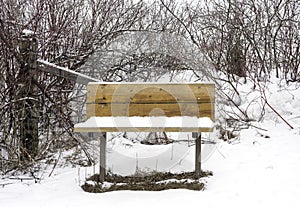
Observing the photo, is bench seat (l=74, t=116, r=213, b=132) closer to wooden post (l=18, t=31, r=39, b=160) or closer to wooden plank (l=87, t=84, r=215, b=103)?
wooden plank (l=87, t=84, r=215, b=103)

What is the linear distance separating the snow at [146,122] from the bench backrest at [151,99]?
Answer: 45 millimetres

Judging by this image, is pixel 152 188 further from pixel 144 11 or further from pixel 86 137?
pixel 144 11

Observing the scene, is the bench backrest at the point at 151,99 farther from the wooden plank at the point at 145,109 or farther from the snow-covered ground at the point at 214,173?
the snow-covered ground at the point at 214,173

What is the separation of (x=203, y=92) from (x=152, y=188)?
100cm

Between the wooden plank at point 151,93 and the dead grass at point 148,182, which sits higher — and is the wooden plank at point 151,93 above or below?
above

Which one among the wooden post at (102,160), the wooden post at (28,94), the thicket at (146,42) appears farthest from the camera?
the thicket at (146,42)

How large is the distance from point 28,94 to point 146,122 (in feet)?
5.35

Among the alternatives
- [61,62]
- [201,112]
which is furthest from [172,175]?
[61,62]

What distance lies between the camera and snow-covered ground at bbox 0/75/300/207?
3234 mm

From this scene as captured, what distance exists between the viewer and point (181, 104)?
147 inches

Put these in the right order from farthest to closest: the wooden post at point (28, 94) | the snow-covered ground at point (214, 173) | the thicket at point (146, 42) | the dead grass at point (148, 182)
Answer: the thicket at point (146, 42)
the wooden post at point (28, 94)
the dead grass at point (148, 182)
the snow-covered ground at point (214, 173)

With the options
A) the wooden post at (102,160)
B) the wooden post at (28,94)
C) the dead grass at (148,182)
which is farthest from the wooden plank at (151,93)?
the wooden post at (28,94)

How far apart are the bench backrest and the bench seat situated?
5 cm

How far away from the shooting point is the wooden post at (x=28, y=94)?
4.48 meters
